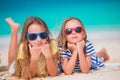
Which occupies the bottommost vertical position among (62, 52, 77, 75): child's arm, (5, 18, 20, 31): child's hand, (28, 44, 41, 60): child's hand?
(62, 52, 77, 75): child's arm

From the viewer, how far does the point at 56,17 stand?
1584mm

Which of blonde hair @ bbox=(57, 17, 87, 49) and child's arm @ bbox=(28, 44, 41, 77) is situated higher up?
blonde hair @ bbox=(57, 17, 87, 49)

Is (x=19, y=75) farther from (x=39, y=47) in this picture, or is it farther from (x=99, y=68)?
(x=99, y=68)

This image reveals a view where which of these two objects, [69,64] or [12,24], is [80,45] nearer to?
[69,64]

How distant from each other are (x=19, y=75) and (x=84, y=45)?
40 cm

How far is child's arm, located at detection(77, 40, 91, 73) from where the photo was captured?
150cm

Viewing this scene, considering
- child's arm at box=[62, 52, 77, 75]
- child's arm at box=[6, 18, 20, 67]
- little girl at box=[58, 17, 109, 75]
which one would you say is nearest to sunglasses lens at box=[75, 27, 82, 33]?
little girl at box=[58, 17, 109, 75]

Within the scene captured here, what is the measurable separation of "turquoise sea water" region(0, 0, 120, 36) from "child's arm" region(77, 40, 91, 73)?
0.41 feet

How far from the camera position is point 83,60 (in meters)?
1.50

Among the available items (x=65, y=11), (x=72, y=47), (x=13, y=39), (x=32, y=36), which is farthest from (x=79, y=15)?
(x=13, y=39)

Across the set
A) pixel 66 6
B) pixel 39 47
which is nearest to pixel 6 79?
pixel 39 47

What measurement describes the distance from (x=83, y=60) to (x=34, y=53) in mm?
271

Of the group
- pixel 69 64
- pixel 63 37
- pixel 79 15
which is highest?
pixel 79 15

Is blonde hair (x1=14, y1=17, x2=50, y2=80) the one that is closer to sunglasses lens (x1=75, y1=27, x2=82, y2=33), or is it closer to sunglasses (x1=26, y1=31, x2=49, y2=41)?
sunglasses (x1=26, y1=31, x2=49, y2=41)
